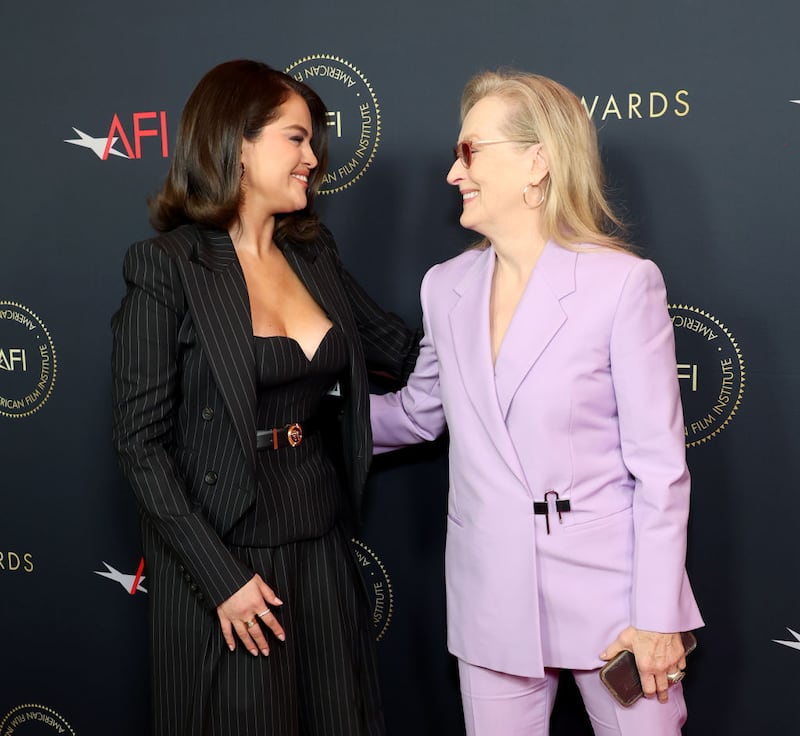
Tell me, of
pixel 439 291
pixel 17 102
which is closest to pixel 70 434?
pixel 17 102

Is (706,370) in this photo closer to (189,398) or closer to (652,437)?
(652,437)

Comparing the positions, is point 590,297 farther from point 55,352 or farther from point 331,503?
point 55,352

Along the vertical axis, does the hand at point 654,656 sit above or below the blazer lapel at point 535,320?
below

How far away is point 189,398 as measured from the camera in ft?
6.15

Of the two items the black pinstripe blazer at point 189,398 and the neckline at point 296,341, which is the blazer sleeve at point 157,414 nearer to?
the black pinstripe blazer at point 189,398

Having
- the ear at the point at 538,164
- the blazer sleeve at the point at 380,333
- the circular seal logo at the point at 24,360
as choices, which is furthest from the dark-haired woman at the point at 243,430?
the circular seal logo at the point at 24,360

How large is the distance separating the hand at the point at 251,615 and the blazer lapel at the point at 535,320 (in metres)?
0.57

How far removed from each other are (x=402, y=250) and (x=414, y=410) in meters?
0.44

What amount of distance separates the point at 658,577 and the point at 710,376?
67cm

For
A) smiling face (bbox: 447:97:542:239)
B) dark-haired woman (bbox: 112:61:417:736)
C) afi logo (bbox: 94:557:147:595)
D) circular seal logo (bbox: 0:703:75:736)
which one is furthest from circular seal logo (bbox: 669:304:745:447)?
circular seal logo (bbox: 0:703:75:736)

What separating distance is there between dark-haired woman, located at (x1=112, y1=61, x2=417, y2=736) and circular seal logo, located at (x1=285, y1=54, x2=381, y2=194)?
0.25 m

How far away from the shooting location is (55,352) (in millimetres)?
2701

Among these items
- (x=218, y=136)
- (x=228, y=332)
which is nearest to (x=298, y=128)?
(x=218, y=136)

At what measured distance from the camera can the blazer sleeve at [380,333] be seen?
7.47 ft
